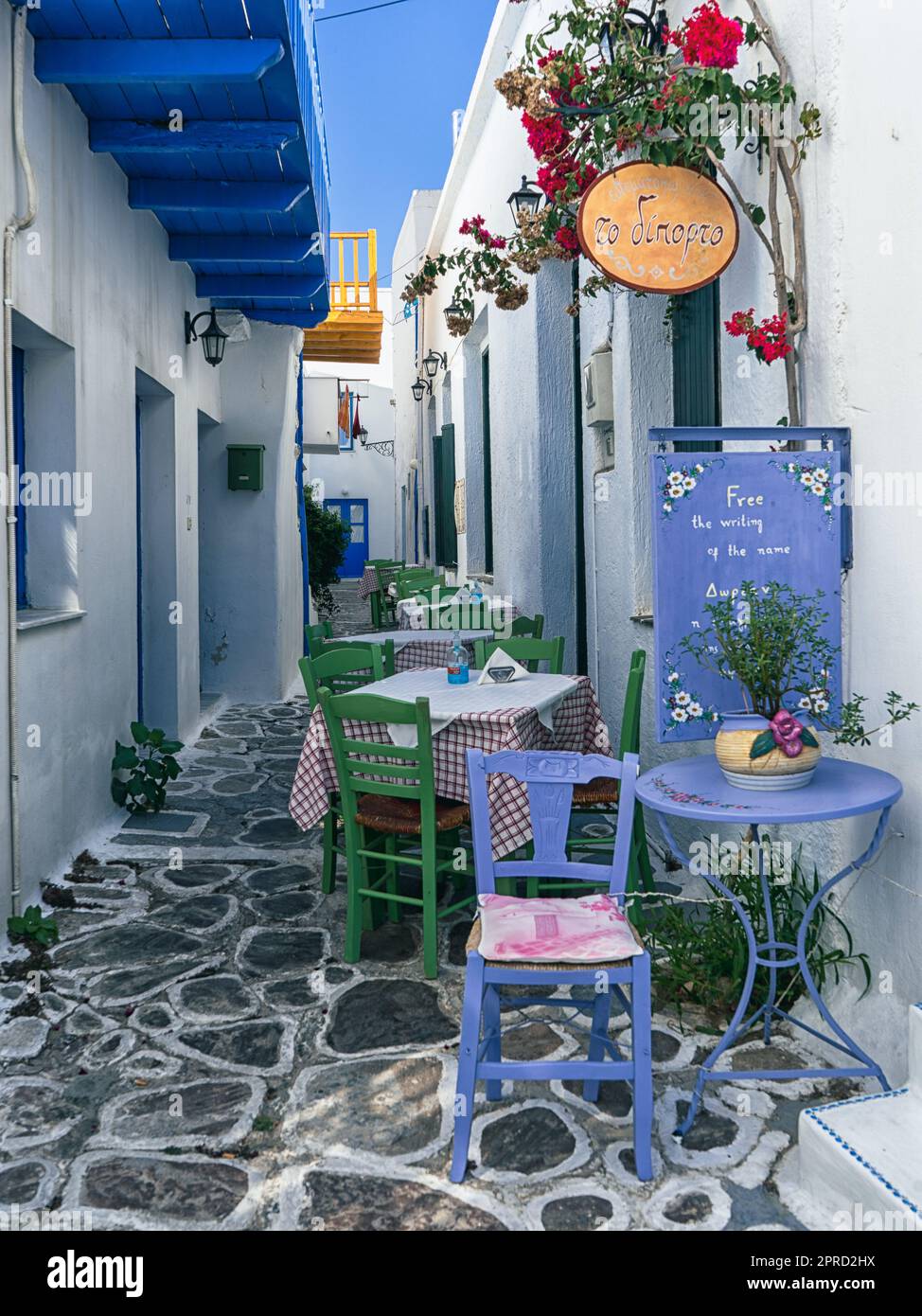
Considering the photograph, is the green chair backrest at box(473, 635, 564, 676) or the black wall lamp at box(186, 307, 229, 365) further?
the black wall lamp at box(186, 307, 229, 365)

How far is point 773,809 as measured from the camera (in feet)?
8.57

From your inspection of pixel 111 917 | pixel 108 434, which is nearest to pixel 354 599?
pixel 108 434

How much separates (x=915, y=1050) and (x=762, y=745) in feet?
2.53

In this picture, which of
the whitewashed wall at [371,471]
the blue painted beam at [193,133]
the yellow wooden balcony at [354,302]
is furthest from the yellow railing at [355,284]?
the whitewashed wall at [371,471]

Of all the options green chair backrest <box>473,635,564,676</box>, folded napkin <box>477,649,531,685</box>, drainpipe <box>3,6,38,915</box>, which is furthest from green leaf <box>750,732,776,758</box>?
drainpipe <box>3,6,38,915</box>

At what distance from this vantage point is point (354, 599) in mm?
22812

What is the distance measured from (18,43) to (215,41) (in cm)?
75

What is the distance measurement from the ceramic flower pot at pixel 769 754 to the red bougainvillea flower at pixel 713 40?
1993 millimetres

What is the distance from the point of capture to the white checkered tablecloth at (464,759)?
4.01 metres

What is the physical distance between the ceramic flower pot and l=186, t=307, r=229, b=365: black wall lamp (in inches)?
246

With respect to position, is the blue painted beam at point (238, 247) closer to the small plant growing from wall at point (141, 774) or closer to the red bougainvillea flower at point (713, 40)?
the small plant growing from wall at point (141, 774)

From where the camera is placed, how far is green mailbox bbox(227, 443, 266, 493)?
962 centimetres

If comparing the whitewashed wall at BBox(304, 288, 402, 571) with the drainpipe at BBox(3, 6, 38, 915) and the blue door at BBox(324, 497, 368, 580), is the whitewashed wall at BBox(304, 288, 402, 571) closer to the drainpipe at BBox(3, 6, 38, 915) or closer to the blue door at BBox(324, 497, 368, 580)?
the blue door at BBox(324, 497, 368, 580)

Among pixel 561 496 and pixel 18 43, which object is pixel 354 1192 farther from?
pixel 561 496
